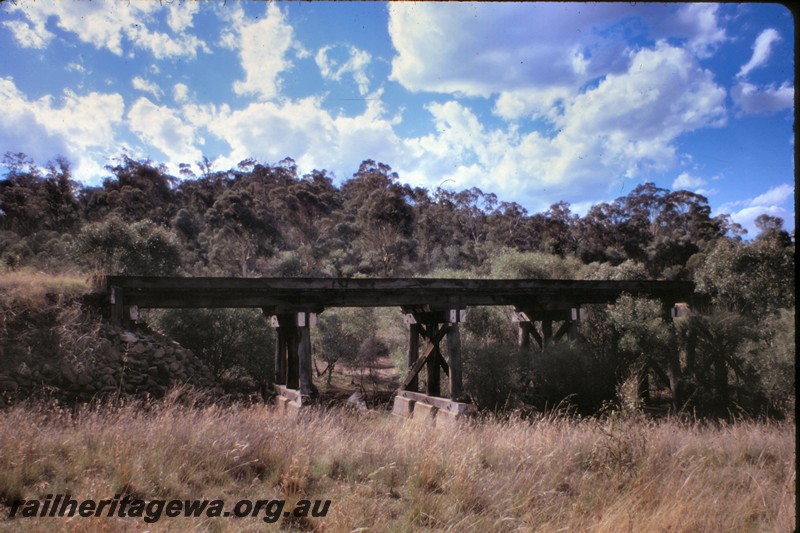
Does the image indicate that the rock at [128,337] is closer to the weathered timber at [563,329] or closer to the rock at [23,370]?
the rock at [23,370]

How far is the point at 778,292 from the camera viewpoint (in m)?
14.1

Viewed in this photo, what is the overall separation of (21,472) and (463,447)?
11.7ft

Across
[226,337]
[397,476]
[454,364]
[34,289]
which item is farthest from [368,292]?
[397,476]

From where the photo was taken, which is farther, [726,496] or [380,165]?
[380,165]

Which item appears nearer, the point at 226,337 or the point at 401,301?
the point at 401,301

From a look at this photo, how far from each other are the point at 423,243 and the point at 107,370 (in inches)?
1503

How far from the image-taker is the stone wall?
7500 millimetres

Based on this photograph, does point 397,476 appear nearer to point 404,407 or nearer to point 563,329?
point 404,407

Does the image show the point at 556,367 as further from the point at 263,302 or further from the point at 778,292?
the point at 263,302

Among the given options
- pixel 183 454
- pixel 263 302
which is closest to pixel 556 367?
pixel 263 302

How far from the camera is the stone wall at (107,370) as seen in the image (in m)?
7.50

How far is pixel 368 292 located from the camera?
39.6ft

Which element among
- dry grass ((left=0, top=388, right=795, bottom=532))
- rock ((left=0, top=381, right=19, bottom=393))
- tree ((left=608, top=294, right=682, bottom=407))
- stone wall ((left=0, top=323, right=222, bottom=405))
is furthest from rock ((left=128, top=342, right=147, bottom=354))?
tree ((left=608, top=294, right=682, bottom=407))

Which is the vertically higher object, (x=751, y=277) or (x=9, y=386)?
(x=751, y=277)
